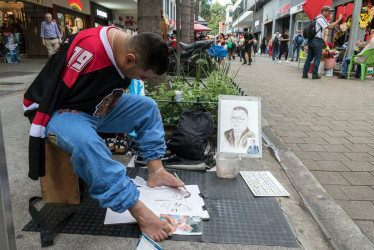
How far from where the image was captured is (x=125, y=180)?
5.63ft

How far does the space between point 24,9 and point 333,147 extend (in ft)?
52.4

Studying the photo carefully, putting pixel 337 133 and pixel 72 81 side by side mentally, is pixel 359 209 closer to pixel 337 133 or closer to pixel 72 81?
pixel 337 133

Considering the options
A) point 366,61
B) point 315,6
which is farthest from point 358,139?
point 315,6

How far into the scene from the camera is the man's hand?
1755 millimetres

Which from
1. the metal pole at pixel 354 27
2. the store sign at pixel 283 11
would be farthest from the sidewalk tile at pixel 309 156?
the store sign at pixel 283 11

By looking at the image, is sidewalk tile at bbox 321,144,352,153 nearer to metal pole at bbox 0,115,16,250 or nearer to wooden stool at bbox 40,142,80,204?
wooden stool at bbox 40,142,80,204

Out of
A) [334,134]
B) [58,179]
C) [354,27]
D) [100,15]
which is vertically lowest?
[334,134]

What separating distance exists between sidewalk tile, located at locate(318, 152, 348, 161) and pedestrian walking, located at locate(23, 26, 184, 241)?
2128mm

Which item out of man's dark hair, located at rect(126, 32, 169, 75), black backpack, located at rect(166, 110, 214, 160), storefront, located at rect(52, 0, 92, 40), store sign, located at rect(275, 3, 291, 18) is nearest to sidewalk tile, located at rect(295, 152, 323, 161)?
black backpack, located at rect(166, 110, 214, 160)

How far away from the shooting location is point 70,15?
16109 mm

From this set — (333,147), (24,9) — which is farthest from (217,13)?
(333,147)

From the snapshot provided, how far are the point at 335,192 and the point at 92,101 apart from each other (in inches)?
80.5

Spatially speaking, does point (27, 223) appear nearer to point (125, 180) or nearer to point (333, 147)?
point (125, 180)

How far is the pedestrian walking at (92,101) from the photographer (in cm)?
168
